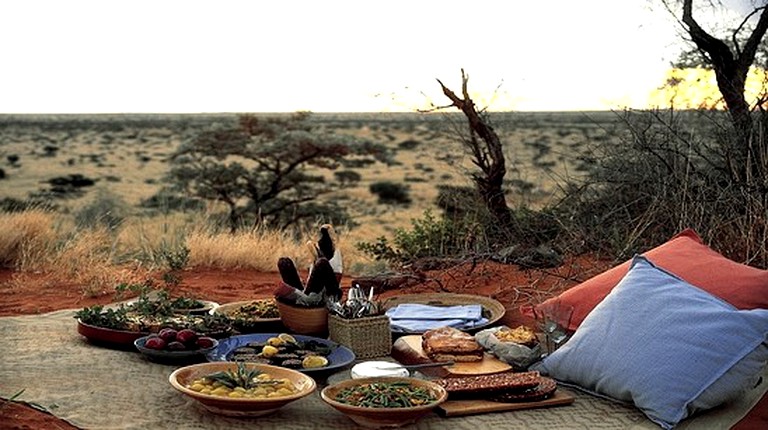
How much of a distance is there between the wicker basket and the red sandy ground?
38.2 inches

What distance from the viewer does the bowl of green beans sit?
3594 millimetres

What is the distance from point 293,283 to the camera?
197 inches

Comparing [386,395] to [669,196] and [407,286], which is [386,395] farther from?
[669,196]

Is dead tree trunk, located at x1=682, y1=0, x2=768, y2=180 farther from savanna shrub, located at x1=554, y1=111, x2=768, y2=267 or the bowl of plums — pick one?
the bowl of plums

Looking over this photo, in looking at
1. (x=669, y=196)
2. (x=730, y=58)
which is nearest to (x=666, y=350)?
(x=669, y=196)

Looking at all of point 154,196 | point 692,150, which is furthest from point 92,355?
point 154,196

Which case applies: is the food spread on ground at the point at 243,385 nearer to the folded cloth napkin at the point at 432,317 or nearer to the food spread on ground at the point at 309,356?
the food spread on ground at the point at 309,356

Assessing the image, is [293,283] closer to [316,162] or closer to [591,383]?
[591,383]

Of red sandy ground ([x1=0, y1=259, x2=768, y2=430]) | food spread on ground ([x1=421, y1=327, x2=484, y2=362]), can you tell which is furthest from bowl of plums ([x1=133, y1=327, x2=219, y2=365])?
red sandy ground ([x1=0, y1=259, x2=768, y2=430])

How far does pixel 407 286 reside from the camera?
21.4ft

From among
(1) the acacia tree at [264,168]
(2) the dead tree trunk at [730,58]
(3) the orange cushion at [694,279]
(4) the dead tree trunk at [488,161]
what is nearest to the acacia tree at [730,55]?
(2) the dead tree trunk at [730,58]

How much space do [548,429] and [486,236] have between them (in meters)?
3.84

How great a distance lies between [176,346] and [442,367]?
1151mm

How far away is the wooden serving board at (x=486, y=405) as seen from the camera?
12.6 ft
